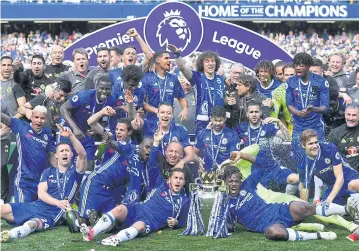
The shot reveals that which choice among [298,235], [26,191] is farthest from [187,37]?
[298,235]

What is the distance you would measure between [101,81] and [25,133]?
931 mm

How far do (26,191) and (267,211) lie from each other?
8.08 feet

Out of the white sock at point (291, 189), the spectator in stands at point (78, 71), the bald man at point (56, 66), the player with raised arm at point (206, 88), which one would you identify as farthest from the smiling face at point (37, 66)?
the white sock at point (291, 189)

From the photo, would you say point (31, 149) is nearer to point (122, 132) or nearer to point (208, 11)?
point (122, 132)

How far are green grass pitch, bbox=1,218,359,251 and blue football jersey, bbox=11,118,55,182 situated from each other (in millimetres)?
947

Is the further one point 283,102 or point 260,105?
point 283,102

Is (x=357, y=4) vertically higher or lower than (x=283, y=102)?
higher

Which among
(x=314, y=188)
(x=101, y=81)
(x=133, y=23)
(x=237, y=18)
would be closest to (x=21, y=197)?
(x=101, y=81)

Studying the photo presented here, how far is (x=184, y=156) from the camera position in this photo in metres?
8.02

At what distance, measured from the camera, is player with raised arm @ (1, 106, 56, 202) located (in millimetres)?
8281

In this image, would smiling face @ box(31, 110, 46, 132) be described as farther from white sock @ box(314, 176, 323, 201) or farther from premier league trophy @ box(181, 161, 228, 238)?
white sock @ box(314, 176, 323, 201)

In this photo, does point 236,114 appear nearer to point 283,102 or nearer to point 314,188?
point 283,102

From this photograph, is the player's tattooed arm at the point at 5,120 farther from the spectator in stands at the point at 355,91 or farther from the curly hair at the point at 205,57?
the spectator in stands at the point at 355,91

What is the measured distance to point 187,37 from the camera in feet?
38.5
